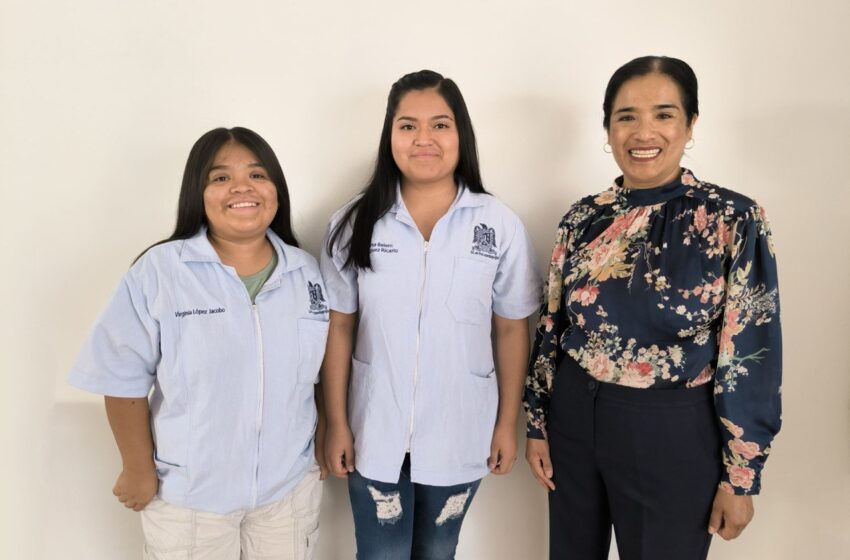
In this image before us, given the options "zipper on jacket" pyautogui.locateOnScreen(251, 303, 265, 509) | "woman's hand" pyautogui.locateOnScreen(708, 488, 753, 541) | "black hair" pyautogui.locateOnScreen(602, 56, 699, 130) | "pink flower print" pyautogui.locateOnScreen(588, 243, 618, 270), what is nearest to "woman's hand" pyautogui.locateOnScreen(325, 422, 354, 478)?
"zipper on jacket" pyautogui.locateOnScreen(251, 303, 265, 509)

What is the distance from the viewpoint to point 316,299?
151 centimetres

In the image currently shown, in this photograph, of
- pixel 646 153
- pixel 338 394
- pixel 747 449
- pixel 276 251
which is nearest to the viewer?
pixel 747 449

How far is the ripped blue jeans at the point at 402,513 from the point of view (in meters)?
1.55

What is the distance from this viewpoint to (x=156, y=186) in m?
1.78

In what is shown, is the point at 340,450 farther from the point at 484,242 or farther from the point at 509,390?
the point at 484,242

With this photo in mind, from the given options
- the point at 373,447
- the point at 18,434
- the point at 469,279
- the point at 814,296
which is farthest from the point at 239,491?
the point at 814,296

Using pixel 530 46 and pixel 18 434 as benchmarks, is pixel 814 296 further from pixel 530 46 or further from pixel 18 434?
pixel 18 434

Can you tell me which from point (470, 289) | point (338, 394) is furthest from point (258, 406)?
point (470, 289)

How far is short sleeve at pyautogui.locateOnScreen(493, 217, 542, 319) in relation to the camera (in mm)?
1598

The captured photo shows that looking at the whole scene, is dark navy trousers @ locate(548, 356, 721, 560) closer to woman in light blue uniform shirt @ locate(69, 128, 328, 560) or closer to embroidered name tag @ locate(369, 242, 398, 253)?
embroidered name tag @ locate(369, 242, 398, 253)

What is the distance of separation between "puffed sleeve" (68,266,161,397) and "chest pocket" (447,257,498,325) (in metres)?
0.74

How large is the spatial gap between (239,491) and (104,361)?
0.44 meters

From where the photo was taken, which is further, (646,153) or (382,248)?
(382,248)

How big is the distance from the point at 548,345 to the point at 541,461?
0.32m
